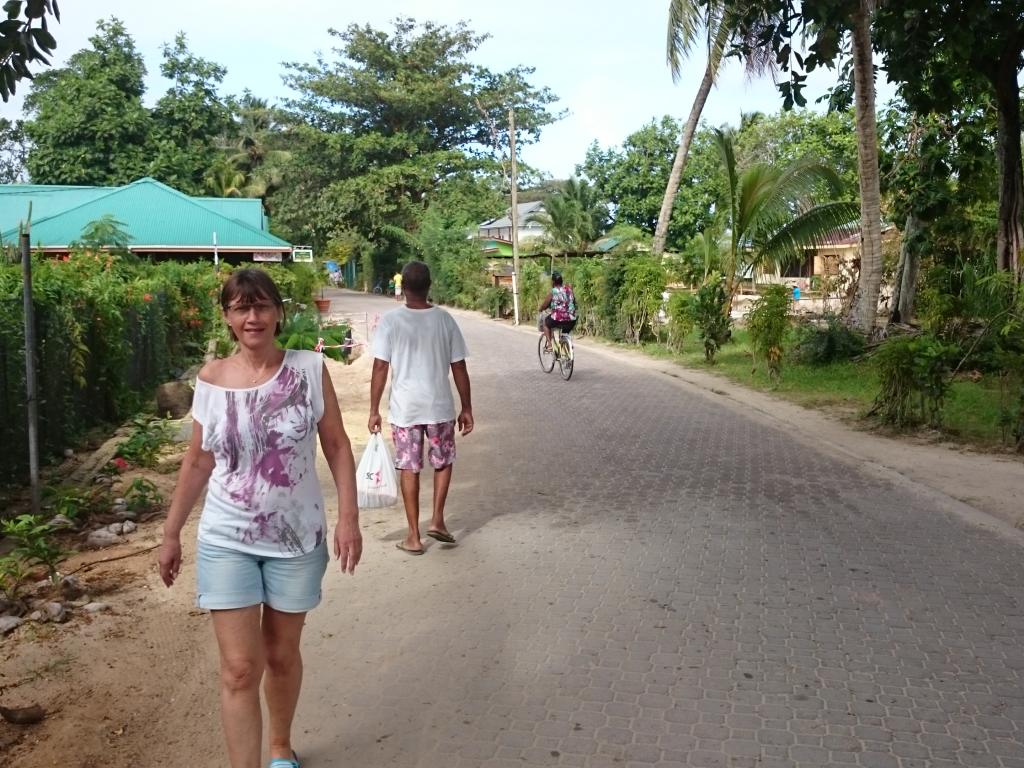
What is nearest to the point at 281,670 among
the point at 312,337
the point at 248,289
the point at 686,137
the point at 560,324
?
the point at 248,289

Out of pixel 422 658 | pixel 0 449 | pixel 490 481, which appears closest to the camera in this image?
pixel 422 658

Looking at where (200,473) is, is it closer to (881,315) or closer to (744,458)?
(744,458)

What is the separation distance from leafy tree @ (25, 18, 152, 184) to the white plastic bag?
4184 centimetres

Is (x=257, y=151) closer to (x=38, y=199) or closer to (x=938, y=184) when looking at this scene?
(x=38, y=199)

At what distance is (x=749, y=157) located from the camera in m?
45.4

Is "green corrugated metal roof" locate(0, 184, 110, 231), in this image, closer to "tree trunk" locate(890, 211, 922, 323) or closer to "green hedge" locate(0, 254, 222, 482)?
"green hedge" locate(0, 254, 222, 482)

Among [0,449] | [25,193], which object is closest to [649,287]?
[0,449]

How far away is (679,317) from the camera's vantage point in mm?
20094

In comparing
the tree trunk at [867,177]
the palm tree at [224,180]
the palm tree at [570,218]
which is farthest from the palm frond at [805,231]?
the palm tree at [224,180]

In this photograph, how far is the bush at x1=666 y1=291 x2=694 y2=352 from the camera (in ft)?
63.5

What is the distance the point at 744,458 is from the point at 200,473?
23.2ft

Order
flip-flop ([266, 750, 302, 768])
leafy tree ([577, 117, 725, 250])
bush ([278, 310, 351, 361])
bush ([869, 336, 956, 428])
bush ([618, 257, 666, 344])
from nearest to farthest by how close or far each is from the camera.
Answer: flip-flop ([266, 750, 302, 768])
bush ([869, 336, 956, 428])
bush ([278, 310, 351, 361])
bush ([618, 257, 666, 344])
leafy tree ([577, 117, 725, 250])

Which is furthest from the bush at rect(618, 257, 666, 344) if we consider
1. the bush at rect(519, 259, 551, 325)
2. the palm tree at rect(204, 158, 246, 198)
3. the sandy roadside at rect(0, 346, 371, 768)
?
the palm tree at rect(204, 158, 246, 198)

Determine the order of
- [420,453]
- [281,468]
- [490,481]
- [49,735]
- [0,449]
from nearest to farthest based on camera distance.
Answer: [281,468] → [49,735] → [420,453] → [0,449] → [490,481]
